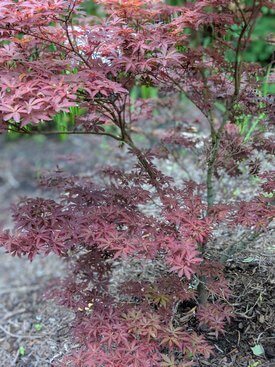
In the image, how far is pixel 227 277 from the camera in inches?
84.0

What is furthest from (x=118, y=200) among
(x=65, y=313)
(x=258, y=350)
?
(x=65, y=313)

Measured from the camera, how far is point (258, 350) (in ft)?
6.15

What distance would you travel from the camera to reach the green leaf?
6.13ft

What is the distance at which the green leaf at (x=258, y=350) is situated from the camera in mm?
Result: 1869

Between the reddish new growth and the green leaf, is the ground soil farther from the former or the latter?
the reddish new growth

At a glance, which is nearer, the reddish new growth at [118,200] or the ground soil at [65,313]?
the reddish new growth at [118,200]

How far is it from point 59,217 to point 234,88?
863 millimetres

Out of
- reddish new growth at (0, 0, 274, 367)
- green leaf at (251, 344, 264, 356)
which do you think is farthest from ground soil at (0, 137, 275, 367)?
reddish new growth at (0, 0, 274, 367)

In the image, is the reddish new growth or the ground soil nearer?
the reddish new growth

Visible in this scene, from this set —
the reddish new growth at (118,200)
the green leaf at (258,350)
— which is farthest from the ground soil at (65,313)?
the reddish new growth at (118,200)

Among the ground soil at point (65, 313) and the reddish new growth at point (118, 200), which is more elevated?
the reddish new growth at point (118, 200)

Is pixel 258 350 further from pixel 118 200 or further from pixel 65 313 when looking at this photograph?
pixel 65 313

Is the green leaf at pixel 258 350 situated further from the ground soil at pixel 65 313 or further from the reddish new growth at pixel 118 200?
the reddish new growth at pixel 118 200

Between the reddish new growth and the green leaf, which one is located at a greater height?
the reddish new growth
